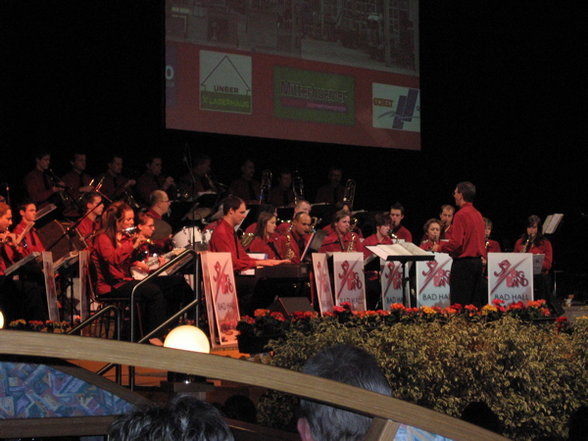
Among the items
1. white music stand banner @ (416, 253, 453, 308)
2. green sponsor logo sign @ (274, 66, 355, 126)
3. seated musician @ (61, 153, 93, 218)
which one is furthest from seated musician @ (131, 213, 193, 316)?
green sponsor logo sign @ (274, 66, 355, 126)

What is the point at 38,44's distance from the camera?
13.0 meters

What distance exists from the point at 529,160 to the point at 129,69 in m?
8.49

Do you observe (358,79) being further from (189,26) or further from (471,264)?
(471,264)

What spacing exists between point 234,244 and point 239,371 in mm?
8696

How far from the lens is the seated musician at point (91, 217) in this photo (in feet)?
37.0

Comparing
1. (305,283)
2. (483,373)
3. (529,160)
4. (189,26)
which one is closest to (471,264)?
(305,283)

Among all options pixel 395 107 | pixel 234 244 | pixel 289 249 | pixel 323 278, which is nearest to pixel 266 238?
pixel 289 249

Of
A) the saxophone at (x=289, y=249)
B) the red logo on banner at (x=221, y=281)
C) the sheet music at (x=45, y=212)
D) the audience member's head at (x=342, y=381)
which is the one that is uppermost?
the sheet music at (x=45, y=212)

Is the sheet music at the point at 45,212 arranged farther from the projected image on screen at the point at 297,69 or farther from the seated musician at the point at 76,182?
the projected image on screen at the point at 297,69

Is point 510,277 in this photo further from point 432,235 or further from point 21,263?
point 21,263

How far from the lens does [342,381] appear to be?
6.14 feet

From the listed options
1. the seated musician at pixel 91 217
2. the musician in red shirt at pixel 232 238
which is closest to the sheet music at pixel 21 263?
the musician in red shirt at pixel 232 238

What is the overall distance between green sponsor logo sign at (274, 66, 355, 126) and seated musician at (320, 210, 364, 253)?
2811 millimetres

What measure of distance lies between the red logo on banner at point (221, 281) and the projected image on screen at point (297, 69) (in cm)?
461
